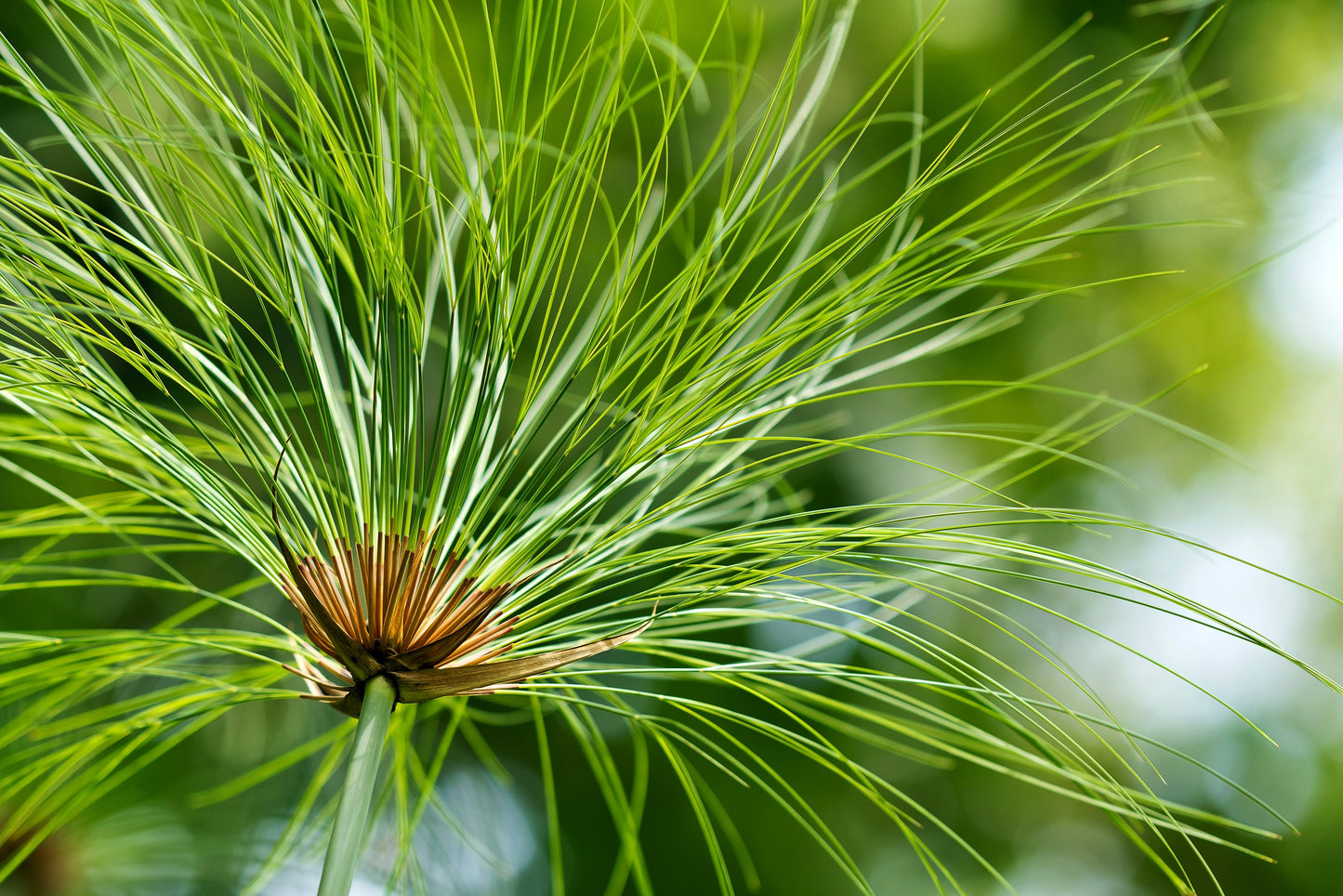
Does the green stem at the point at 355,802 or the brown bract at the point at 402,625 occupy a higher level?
the brown bract at the point at 402,625

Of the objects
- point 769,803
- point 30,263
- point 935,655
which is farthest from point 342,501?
point 769,803

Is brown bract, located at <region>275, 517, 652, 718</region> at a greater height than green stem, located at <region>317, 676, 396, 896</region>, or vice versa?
brown bract, located at <region>275, 517, 652, 718</region>

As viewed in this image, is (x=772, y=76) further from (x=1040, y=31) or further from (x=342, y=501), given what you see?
(x=342, y=501)
